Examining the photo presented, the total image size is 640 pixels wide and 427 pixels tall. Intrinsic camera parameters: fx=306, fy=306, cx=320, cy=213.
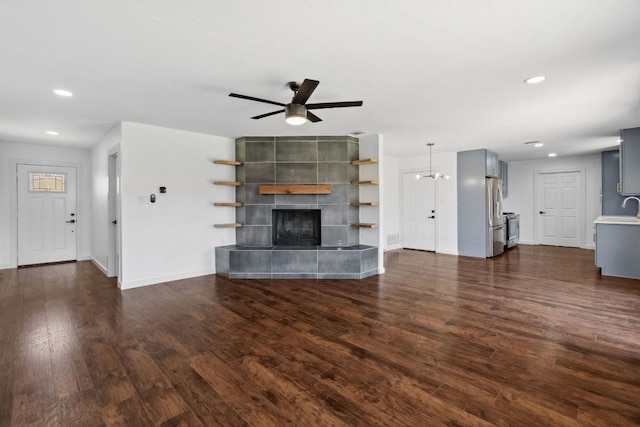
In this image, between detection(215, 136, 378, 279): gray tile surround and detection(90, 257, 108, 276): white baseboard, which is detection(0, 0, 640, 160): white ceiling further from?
detection(90, 257, 108, 276): white baseboard

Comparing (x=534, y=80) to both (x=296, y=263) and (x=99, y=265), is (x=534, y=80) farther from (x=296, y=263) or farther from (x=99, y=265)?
(x=99, y=265)

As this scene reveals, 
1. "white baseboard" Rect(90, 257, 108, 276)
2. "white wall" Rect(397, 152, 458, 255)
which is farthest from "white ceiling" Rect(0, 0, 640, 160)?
"white wall" Rect(397, 152, 458, 255)

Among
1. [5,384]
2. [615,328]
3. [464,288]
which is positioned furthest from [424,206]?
[5,384]

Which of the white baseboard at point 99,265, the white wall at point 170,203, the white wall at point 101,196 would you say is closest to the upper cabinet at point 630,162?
the white wall at point 170,203

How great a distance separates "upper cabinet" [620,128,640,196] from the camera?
5070 mm

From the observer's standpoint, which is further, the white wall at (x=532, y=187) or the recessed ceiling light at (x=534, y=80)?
the white wall at (x=532, y=187)

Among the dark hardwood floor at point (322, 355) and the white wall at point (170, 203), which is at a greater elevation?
the white wall at point (170, 203)

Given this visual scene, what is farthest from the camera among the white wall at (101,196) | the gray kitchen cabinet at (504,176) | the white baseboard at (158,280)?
the gray kitchen cabinet at (504,176)

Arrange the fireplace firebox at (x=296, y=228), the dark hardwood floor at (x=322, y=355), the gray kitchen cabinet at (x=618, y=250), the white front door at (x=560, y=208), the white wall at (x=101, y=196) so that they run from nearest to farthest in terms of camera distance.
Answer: the dark hardwood floor at (x=322, y=355)
the gray kitchen cabinet at (x=618, y=250)
the white wall at (x=101, y=196)
the fireplace firebox at (x=296, y=228)
the white front door at (x=560, y=208)

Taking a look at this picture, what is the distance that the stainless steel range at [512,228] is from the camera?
26.3 ft

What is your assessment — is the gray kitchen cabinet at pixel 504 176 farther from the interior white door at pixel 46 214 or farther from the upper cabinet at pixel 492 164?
the interior white door at pixel 46 214

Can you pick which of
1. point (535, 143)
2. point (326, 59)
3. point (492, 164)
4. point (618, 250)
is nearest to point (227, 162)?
point (326, 59)

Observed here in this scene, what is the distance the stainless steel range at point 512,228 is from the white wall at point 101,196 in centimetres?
881

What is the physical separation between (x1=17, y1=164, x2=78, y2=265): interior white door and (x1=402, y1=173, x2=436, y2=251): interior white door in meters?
7.97
